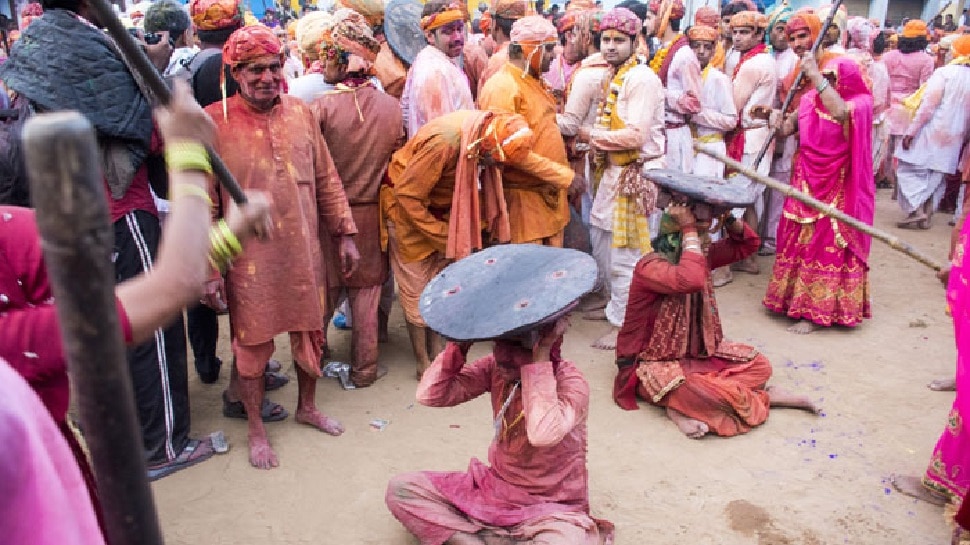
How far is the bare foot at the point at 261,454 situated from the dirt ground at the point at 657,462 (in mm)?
44

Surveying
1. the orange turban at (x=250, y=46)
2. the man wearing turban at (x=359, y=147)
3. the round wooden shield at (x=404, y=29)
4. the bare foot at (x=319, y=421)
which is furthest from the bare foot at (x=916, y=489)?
the round wooden shield at (x=404, y=29)

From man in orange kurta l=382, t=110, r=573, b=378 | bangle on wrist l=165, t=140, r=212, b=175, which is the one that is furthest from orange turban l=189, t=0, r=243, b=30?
bangle on wrist l=165, t=140, r=212, b=175

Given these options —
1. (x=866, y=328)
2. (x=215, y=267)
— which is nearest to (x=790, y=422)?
(x=866, y=328)

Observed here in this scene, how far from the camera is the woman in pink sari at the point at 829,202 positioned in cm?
512

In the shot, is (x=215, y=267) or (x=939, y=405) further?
(x=939, y=405)

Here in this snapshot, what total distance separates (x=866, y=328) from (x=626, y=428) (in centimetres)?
257

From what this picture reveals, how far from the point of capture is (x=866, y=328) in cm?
562

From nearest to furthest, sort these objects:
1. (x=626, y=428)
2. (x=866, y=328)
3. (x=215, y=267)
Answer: (x=215, y=267), (x=626, y=428), (x=866, y=328)

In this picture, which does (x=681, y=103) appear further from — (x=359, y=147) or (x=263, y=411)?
(x=263, y=411)

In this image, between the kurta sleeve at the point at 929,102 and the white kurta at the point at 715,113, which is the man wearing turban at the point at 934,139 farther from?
the white kurta at the point at 715,113

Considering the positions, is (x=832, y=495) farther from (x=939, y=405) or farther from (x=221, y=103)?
(x=221, y=103)

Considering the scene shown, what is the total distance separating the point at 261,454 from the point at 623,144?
10.3 feet

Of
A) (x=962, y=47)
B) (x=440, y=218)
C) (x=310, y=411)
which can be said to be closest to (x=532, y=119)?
(x=440, y=218)

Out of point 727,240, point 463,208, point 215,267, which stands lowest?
point 727,240
